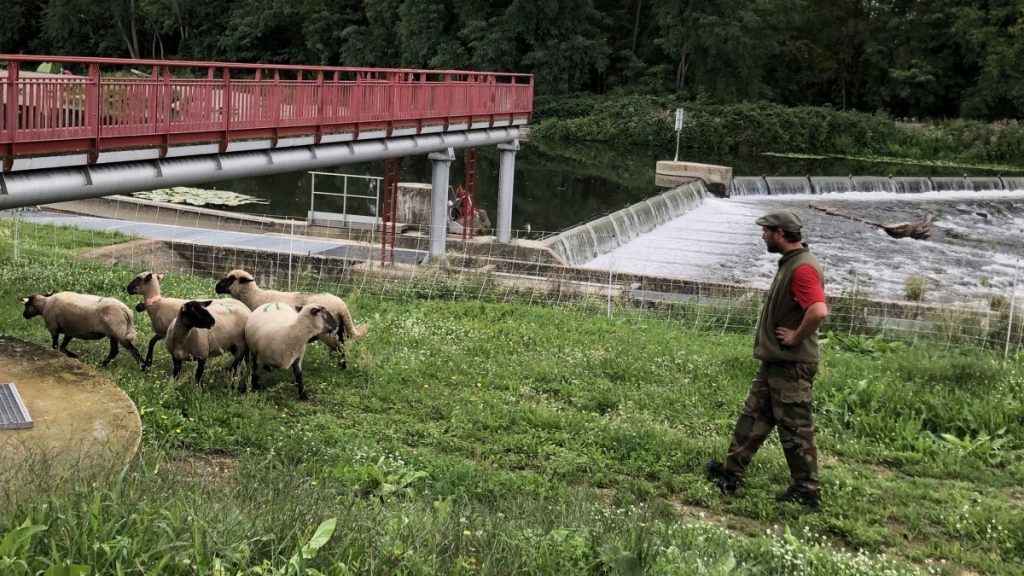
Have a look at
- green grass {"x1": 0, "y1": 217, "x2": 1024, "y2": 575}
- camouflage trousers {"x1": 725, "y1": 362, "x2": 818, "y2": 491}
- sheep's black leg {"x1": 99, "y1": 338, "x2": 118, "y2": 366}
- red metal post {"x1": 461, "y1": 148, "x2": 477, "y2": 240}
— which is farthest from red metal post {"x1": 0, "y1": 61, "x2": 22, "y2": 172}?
red metal post {"x1": 461, "y1": 148, "x2": 477, "y2": 240}

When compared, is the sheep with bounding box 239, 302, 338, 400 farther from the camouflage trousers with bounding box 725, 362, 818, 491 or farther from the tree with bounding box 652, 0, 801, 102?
the tree with bounding box 652, 0, 801, 102

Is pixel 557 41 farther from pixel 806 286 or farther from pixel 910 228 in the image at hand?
pixel 806 286

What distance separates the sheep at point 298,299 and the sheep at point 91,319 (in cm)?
122

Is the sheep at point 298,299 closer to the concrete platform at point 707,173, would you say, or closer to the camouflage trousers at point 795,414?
the camouflage trousers at point 795,414

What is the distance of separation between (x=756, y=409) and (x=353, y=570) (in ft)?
12.4

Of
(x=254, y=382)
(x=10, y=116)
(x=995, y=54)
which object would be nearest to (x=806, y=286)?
(x=254, y=382)

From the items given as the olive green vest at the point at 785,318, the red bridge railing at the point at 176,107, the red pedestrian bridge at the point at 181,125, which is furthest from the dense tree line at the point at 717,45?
the olive green vest at the point at 785,318

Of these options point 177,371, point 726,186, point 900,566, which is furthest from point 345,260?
point 726,186

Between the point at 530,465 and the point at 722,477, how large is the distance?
4.57 feet

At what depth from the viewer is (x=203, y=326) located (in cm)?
853

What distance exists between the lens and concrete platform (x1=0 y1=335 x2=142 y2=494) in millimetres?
5406

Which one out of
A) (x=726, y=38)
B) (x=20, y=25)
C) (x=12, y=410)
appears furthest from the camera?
(x=20, y=25)

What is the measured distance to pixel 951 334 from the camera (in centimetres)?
1242

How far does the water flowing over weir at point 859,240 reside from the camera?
889 inches
